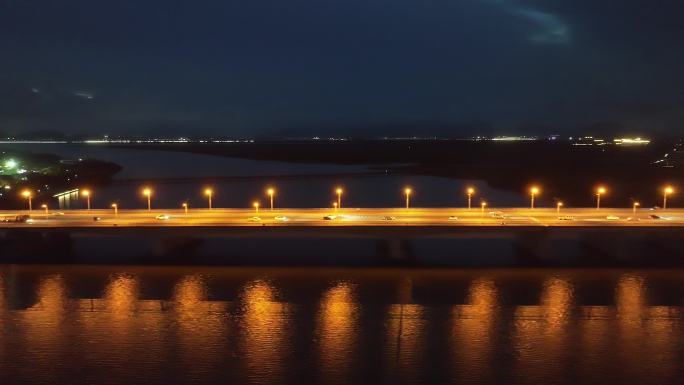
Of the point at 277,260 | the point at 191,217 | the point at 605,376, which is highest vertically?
the point at 191,217

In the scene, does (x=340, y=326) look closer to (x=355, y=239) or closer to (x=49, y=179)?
(x=355, y=239)

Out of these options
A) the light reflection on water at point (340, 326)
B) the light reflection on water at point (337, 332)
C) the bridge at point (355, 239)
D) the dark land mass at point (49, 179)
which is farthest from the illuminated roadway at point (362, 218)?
the dark land mass at point (49, 179)

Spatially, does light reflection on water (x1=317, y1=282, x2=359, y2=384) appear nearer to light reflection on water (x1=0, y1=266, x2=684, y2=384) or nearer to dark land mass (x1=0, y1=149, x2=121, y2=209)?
light reflection on water (x1=0, y1=266, x2=684, y2=384)

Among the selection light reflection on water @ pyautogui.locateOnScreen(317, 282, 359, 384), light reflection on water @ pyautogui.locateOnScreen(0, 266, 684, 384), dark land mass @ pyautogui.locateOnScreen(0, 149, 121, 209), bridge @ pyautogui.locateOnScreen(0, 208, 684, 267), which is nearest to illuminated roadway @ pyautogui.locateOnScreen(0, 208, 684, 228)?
bridge @ pyautogui.locateOnScreen(0, 208, 684, 267)

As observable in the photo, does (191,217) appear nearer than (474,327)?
No

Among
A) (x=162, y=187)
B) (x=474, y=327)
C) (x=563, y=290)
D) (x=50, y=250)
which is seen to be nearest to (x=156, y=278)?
(x=50, y=250)

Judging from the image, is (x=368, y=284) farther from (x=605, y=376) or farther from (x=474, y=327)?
(x=605, y=376)

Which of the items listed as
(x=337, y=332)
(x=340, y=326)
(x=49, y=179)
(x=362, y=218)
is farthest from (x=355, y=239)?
(x=49, y=179)
